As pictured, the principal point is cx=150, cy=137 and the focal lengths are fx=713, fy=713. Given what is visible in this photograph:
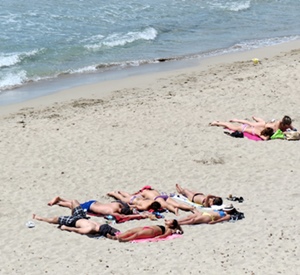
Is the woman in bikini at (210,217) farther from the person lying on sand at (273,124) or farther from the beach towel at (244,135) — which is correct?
the person lying on sand at (273,124)

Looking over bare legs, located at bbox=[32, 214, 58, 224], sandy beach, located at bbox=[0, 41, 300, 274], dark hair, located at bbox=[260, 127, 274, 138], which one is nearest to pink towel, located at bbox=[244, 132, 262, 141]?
dark hair, located at bbox=[260, 127, 274, 138]

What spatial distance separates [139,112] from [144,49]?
25.3 feet

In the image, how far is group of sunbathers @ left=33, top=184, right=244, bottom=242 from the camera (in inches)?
432

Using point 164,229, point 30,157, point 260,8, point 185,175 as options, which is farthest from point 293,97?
point 260,8

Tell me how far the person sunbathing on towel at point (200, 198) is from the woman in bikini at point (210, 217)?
0.29m

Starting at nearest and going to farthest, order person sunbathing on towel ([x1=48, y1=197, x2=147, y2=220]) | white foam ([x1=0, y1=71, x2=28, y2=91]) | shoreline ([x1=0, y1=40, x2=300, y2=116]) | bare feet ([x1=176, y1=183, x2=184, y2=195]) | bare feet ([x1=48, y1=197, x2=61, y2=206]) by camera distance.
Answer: person sunbathing on towel ([x1=48, y1=197, x2=147, y2=220]), bare feet ([x1=48, y1=197, x2=61, y2=206]), bare feet ([x1=176, y1=183, x2=184, y2=195]), shoreline ([x1=0, y1=40, x2=300, y2=116]), white foam ([x1=0, y1=71, x2=28, y2=91])

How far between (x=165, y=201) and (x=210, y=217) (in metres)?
0.99

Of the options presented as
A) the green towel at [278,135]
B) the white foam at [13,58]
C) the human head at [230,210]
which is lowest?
the green towel at [278,135]

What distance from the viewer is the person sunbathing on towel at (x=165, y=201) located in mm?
12102

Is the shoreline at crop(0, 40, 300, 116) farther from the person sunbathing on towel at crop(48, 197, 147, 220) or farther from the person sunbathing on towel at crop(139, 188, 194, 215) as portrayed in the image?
the person sunbathing on towel at crop(139, 188, 194, 215)

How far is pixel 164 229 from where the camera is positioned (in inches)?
433

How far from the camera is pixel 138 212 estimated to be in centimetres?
1202

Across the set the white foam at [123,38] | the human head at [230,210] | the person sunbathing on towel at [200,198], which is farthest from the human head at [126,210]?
the white foam at [123,38]

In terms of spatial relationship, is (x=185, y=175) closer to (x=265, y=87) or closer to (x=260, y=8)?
(x=265, y=87)
